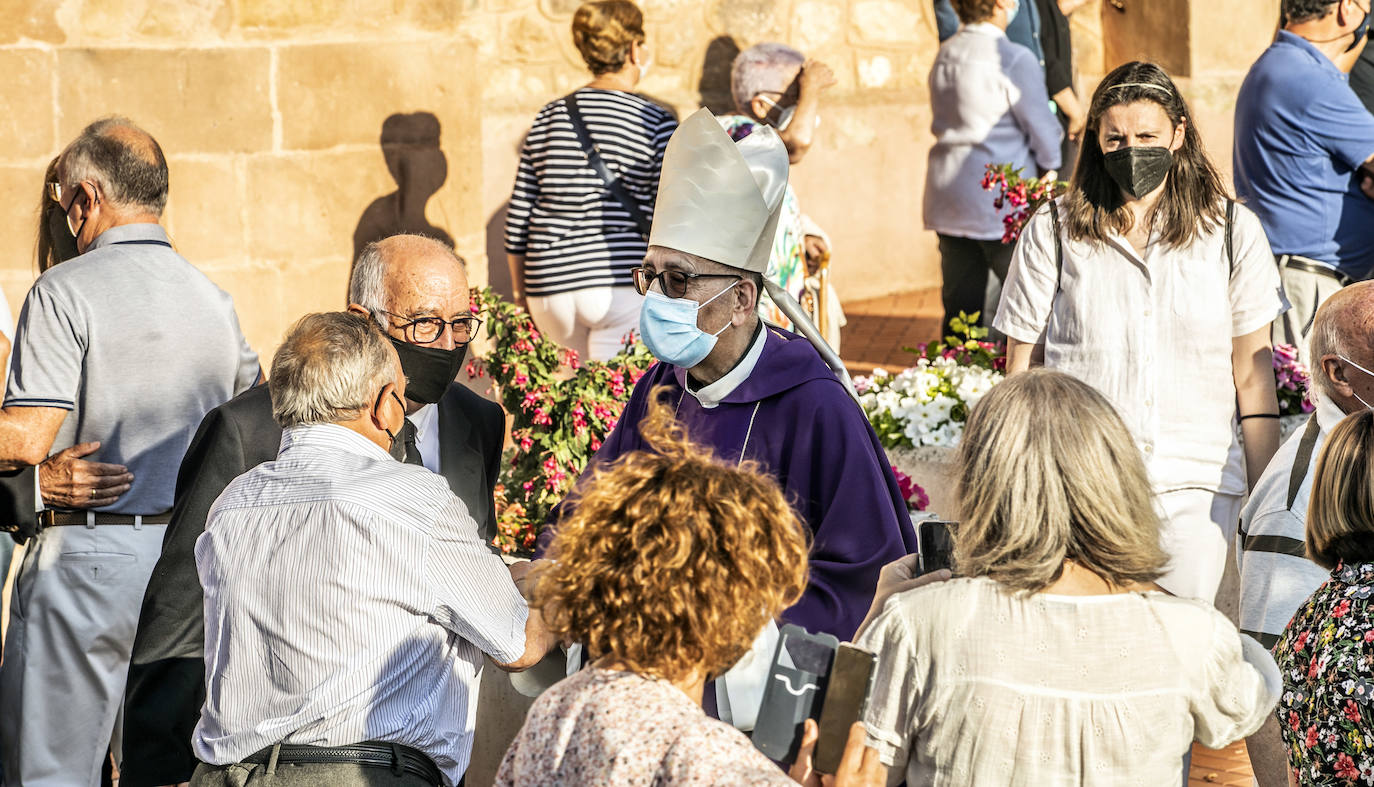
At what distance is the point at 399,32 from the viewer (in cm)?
614

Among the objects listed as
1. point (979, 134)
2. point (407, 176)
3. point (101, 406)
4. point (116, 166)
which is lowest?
point (101, 406)

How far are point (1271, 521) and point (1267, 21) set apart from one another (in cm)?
804

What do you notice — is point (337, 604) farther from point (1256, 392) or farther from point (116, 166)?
point (1256, 392)

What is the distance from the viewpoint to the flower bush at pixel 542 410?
5266 millimetres

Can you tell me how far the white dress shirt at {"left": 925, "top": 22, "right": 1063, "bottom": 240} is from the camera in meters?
7.14

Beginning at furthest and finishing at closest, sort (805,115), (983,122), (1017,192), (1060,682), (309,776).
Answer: (983,122)
(805,115)
(1017,192)
(309,776)
(1060,682)

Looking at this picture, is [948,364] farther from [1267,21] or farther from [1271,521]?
[1267,21]

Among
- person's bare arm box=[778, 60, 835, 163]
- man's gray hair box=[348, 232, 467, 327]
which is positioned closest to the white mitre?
man's gray hair box=[348, 232, 467, 327]

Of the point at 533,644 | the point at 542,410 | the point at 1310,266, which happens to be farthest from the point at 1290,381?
the point at 533,644

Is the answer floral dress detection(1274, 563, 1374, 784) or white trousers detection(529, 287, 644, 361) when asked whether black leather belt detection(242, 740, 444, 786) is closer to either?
floral dress detection(1274, 563, 1374, 784)

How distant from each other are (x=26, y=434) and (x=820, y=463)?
2120 mm

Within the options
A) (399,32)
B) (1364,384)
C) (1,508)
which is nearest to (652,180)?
(399,32)

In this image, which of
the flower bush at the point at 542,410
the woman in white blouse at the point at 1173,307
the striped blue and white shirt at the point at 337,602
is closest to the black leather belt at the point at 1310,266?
the woman in white blouse at the point at 1173,307

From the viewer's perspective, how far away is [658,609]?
218 cm
